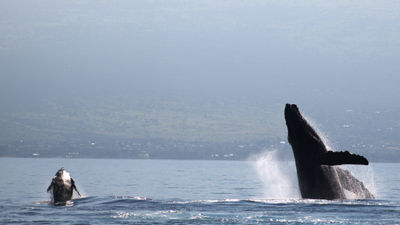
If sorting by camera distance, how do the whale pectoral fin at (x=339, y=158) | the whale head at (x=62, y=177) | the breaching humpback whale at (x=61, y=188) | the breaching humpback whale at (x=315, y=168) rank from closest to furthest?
the whale pectoral fin at (x=339, y=158) → the breaching humpback whale at (x=315, y=168) → the breaching humpback whale at (x=61, y=188) → the whale head at (x=62, y=177)

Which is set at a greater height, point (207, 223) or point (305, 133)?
point (305, 133)

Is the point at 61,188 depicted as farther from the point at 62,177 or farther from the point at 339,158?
the point at 339,158

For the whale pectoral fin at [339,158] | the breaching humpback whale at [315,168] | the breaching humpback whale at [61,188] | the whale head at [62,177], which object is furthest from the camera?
the whale head at [62,177]

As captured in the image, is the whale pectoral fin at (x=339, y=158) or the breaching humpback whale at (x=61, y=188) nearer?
the whale pectoral fin at (x=339, y=158)

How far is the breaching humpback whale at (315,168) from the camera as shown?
22000 mm

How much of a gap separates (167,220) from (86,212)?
3.08 metres

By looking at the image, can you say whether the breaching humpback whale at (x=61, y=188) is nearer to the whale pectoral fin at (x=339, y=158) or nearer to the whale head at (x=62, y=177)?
the whale head at (x=62, y=177)

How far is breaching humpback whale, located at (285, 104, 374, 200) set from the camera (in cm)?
2200

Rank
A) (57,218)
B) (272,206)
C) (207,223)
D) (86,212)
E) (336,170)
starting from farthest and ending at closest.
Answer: (336,170)
(272,206)
(86,212)
(57,218)
(207,223)

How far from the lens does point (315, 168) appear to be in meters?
22.0

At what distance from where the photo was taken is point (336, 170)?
22812 mm

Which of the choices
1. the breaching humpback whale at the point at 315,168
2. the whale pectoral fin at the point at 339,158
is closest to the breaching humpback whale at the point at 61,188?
the breaching humpback whale at the point at 315,168

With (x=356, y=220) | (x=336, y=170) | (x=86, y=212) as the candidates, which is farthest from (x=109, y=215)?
(x=336, y=170)

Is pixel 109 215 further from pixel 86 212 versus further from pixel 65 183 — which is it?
pixel 65 183
